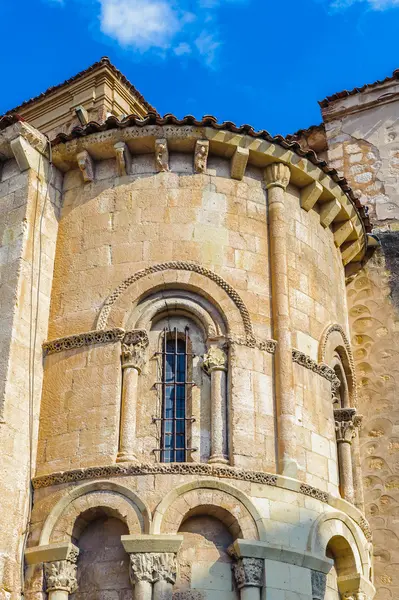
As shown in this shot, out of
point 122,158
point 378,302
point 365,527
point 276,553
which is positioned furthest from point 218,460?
point 378,302

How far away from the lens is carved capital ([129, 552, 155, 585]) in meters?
9.92

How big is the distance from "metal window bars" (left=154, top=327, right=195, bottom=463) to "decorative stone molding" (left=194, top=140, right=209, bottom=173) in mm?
2368

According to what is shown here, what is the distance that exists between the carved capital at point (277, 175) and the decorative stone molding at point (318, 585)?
5311 millimetres

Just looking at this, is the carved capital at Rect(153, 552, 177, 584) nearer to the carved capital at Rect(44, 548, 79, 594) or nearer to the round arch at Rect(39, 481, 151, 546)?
the round arch at Rect(39, 481, 151, 546)

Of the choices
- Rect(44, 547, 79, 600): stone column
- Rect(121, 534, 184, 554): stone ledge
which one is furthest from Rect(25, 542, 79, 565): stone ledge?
Rect(121, 534, 184, 554): stone ledge

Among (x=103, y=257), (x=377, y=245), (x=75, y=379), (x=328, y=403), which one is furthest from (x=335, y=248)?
(x=75, y=379)

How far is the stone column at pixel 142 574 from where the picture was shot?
9.84m

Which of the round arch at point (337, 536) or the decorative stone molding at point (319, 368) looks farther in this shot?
the decorative stone molding at point (319, 368)

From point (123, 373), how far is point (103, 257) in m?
1.74

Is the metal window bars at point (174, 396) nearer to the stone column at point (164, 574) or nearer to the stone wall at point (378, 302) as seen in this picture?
the stone column at point (164, 574)

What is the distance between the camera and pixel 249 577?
10.0 metres

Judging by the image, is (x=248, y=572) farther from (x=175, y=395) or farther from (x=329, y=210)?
(x=329, y=210)

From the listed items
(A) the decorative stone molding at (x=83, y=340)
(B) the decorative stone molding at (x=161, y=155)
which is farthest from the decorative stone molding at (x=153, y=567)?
(B) the decorative stone molding at (x=161, y=155)

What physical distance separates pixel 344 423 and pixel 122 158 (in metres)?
4.87
